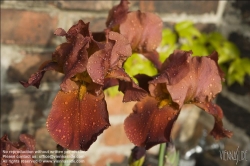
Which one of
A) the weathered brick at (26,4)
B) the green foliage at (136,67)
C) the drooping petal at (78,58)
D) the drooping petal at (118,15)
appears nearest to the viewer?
the drooping petal at (78,58)

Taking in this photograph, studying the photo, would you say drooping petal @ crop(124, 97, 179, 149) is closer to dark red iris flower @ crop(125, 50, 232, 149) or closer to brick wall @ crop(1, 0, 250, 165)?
dark red iris flower @ crop(125, 50, 232, 149)

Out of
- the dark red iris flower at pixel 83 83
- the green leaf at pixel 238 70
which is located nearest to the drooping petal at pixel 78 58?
the dark red iris flower at pixel 83 83

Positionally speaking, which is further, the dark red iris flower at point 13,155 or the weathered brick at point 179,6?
the weathered brick at point 179,6

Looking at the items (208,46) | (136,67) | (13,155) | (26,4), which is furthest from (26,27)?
(208,46)

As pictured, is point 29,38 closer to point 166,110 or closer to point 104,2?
point 104,2

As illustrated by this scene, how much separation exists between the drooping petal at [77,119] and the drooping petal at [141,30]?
121 millimetres

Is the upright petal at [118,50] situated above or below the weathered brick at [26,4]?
below

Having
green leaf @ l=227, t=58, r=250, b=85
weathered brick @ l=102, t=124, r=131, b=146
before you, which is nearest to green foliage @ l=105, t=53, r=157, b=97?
weathered brick @ l=102, t=124, r=131, b=146

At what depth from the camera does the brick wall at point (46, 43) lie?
76cm

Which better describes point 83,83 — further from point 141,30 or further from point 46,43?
point 46,43

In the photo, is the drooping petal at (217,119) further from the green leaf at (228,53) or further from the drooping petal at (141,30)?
the green leaf at (228,53)

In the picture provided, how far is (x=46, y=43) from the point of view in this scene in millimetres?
805

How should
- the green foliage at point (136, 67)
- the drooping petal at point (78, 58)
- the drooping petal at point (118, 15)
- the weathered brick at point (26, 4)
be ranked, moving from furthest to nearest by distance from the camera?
1. the green foliage at point (136, 67)
2. the weathered brick at point (26, 4)
3. the drooping petal at point (118, 15)
4. the drooping petal at point (78, 58)

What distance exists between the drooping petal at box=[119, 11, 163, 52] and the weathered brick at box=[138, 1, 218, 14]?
1.31 feet
